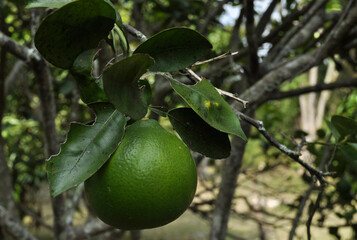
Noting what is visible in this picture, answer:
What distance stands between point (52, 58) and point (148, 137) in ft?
0.63

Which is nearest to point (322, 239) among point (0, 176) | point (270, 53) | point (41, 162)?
point (41, 162)

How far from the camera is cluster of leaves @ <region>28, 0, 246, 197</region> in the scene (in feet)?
1.72

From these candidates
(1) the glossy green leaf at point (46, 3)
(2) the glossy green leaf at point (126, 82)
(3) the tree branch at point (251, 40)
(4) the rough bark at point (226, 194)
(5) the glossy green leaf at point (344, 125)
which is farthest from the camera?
(4) the rough bark at point (226, 194)

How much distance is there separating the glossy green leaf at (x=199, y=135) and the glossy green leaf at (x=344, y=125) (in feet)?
1.20

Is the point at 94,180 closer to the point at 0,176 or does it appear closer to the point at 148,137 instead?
the point at 148,137

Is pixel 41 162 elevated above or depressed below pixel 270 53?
below

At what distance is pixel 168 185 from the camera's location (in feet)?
2.04

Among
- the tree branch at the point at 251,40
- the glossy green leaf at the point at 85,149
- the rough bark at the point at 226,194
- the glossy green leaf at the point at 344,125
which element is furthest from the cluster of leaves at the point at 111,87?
the rough bark at the point at 226,194

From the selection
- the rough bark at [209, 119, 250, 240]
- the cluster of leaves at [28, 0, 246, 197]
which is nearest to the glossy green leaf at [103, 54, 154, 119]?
the cluster of leaves at [28, 0, 246, 197]

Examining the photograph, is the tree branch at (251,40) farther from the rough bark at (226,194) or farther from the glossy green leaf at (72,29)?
the glossy green leaf at (72,29)

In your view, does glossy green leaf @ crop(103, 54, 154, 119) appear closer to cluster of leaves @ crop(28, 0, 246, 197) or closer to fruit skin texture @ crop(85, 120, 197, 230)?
cluster of leaves @ crop(28, 0, 246, 197)

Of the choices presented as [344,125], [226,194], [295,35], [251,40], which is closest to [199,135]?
[344,125]

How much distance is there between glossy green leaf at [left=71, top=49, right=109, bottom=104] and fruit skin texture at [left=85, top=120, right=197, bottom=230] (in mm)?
82

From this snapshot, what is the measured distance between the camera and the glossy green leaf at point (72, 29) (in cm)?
54
